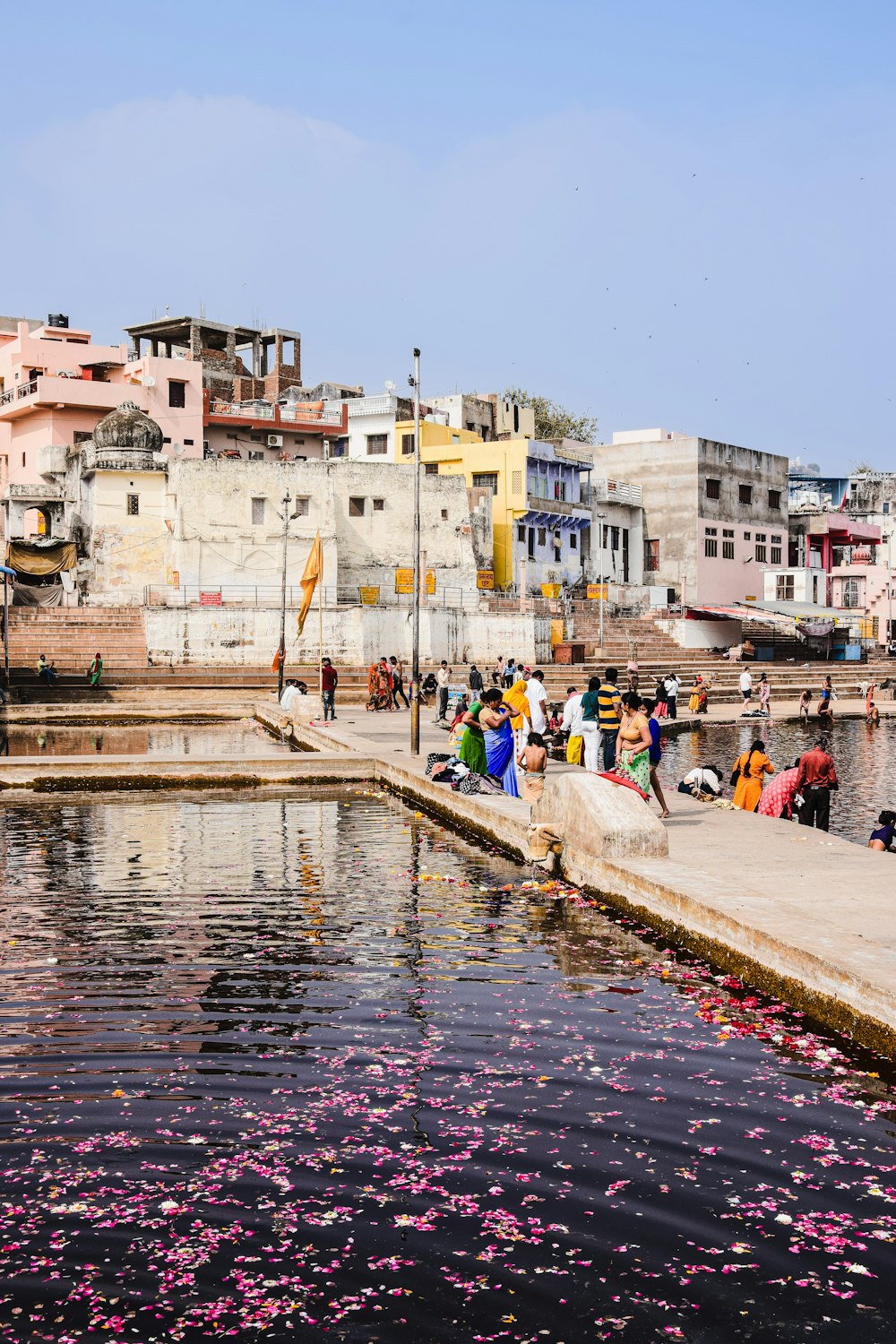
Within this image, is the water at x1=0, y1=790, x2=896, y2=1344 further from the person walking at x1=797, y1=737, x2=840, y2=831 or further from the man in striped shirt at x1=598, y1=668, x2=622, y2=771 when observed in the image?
the man in striped shirt at x1=598, y1=668, x2=622, y2=771

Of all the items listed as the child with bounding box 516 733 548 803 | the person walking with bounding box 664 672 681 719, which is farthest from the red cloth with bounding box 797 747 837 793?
the person walking with bounding box 664 672 681 719

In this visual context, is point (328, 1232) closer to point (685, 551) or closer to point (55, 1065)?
point (55, 1065)

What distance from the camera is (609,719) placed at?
51.9ft

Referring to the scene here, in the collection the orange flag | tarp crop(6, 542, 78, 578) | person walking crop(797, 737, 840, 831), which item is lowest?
person walking crop(797, 737, 840, 831)

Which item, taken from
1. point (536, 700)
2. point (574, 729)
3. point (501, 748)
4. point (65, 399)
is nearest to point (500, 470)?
point (65, 399)

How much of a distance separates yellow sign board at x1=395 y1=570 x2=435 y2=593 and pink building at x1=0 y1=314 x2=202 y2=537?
10.4 meters

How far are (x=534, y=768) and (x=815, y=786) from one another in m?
3.43

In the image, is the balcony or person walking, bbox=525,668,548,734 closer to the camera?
person walking, bbox=525,668,548,734

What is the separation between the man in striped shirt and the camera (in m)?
15.8

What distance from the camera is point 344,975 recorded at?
27.5 ft

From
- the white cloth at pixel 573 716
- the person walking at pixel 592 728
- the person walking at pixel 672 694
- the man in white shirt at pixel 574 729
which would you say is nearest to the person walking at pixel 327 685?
the white cloth at pixel 573 716

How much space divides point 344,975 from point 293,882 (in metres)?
3.38

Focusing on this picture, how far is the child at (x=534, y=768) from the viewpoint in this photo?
15.6m

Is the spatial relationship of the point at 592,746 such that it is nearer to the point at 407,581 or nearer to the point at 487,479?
the point at 407,581
